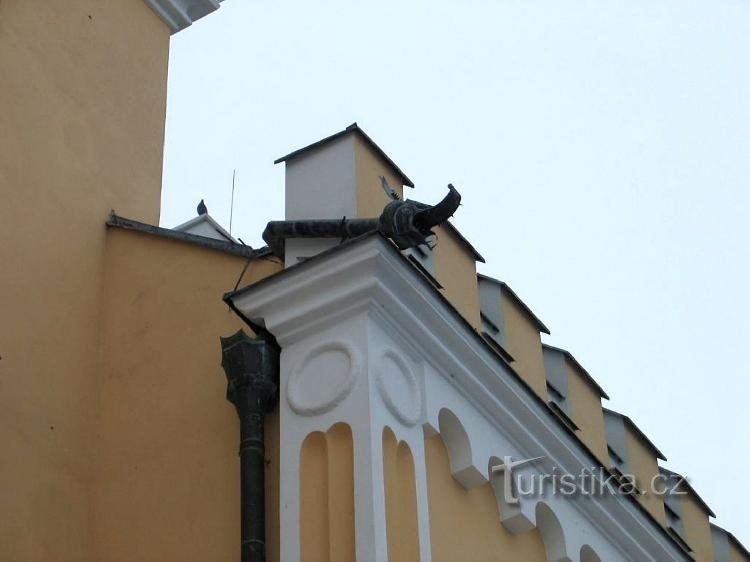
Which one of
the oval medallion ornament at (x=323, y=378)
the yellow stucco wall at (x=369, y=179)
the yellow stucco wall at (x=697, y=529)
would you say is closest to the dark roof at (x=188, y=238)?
the yellow stucco wall at (x=369, y=179)

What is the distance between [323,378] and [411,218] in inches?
31.7

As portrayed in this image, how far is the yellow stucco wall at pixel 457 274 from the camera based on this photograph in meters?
8.18

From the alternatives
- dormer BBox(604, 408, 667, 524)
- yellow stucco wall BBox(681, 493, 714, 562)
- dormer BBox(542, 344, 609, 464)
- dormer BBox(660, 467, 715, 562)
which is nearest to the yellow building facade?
dormer BBox(542, 344, 609, 464)

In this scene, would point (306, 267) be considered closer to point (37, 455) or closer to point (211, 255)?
point (211, 255)

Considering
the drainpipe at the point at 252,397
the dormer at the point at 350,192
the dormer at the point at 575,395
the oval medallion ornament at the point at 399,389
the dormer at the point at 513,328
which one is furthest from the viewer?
the dormer at the point at 575,395

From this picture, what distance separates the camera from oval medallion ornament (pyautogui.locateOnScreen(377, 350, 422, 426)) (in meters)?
7.01

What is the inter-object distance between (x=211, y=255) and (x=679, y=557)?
3.35 metres

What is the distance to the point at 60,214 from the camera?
797 centimetres

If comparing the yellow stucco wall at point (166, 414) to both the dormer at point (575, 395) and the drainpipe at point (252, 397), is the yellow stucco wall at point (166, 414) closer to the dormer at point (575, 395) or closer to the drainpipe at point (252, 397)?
the drainpipe at point (252, 397)

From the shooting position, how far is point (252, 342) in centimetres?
713

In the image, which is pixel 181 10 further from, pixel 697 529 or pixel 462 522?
pixel 697 529

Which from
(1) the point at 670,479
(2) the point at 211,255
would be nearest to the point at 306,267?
(2) the point at 211,255

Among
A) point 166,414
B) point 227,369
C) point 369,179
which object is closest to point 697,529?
point 369,179

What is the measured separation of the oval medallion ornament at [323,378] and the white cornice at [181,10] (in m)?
3.30
